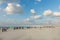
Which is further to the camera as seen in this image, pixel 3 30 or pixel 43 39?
pixel 3 30

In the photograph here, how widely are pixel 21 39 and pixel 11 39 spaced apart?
44 cm

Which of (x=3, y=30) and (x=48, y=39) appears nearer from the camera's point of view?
(x=48, y=39)

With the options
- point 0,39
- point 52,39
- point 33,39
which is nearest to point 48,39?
point 52,39

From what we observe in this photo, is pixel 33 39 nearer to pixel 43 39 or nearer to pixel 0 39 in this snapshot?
pixel 43 39

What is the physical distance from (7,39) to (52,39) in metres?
1.96

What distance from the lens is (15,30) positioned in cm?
888

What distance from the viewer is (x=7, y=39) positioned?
5.56 metres

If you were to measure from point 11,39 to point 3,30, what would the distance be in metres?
2.94

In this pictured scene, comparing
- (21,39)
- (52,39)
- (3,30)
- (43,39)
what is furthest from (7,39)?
(3,30)

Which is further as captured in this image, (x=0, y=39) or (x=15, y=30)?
(x=15, y=30)

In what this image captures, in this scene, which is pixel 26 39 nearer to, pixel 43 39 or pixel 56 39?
pixel 43 39

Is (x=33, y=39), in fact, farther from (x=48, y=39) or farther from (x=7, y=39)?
(x=7, y=39)

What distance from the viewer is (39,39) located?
552 cm

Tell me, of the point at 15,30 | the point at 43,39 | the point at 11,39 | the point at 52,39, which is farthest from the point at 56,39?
the point at 15,30
